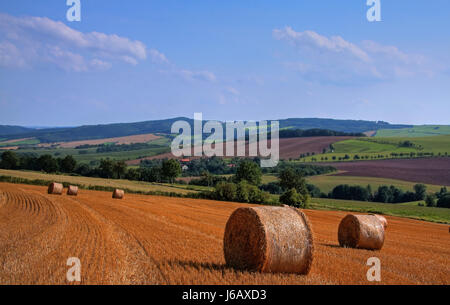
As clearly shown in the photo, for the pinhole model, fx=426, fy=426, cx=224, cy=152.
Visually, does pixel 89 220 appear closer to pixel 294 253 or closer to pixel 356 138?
pixel 294 253

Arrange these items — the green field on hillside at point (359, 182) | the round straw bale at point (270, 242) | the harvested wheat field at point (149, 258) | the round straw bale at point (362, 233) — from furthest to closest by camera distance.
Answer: the green field on hillside at point (359, 182), the round straw bale at point (362, 233), the round straw bale at point (270, 242), the harvested wheat field at point (149, 258)

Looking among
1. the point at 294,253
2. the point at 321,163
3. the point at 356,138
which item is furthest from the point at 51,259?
the point at 356,138

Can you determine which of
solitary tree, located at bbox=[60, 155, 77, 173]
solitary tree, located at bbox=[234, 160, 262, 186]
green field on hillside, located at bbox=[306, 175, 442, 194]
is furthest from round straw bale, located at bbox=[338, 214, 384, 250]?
solitary tree, located at bbox=[60, 155, 77, 173]

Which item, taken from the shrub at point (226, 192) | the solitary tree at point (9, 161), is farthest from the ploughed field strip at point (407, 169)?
the solitary tree at point (9, 161)

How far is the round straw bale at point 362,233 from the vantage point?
51.1 ft

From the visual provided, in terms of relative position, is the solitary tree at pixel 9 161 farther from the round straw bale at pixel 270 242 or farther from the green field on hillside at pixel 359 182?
the round straw bale at pixel 270 242

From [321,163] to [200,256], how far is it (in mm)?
81053

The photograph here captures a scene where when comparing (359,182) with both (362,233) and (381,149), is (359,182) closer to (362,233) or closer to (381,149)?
(381,149)

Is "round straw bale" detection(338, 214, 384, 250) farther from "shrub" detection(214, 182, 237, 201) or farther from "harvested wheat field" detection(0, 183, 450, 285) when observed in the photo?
"shrub" detection(214, 182, 237, 201)

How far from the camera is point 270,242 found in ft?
32.1

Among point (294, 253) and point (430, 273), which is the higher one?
point (294, 253)

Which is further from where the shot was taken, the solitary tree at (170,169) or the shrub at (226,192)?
the solitary tree at (170,169)

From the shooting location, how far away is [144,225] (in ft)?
61.1

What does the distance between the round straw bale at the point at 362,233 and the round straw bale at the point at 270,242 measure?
236 inches
